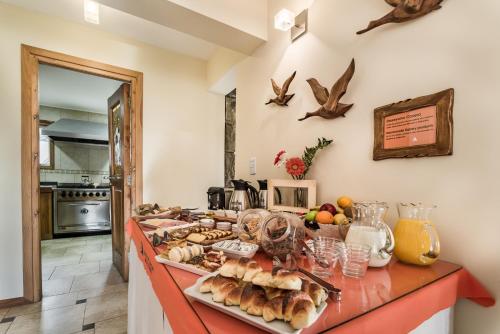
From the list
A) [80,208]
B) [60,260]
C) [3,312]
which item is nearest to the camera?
[3,312]

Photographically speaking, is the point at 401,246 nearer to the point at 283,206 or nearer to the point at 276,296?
the point at 276,296

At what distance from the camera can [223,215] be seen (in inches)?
53.9

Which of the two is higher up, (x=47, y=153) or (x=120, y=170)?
(x=47, y=153)

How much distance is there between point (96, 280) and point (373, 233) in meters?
2.84

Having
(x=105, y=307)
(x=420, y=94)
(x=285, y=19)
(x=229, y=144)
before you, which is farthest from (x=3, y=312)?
(x=420, y=94)

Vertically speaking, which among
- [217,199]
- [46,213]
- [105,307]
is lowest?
[105,307]

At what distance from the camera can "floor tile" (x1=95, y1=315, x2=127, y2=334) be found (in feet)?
5.33

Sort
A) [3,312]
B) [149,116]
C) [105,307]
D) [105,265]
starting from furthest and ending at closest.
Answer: [105,265] → [149,116] → [105,307] → [3,312]

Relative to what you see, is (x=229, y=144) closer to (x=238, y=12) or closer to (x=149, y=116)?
(x=149, y=116)

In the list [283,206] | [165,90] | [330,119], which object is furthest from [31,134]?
[330,119]

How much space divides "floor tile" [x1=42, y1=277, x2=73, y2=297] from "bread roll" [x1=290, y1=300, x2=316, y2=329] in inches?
108

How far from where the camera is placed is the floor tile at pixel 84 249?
10.8ft

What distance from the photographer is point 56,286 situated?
88.4 inches

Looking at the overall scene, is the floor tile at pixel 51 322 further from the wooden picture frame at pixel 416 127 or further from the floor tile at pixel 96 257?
the wooden picture frame at pixel 416 127
